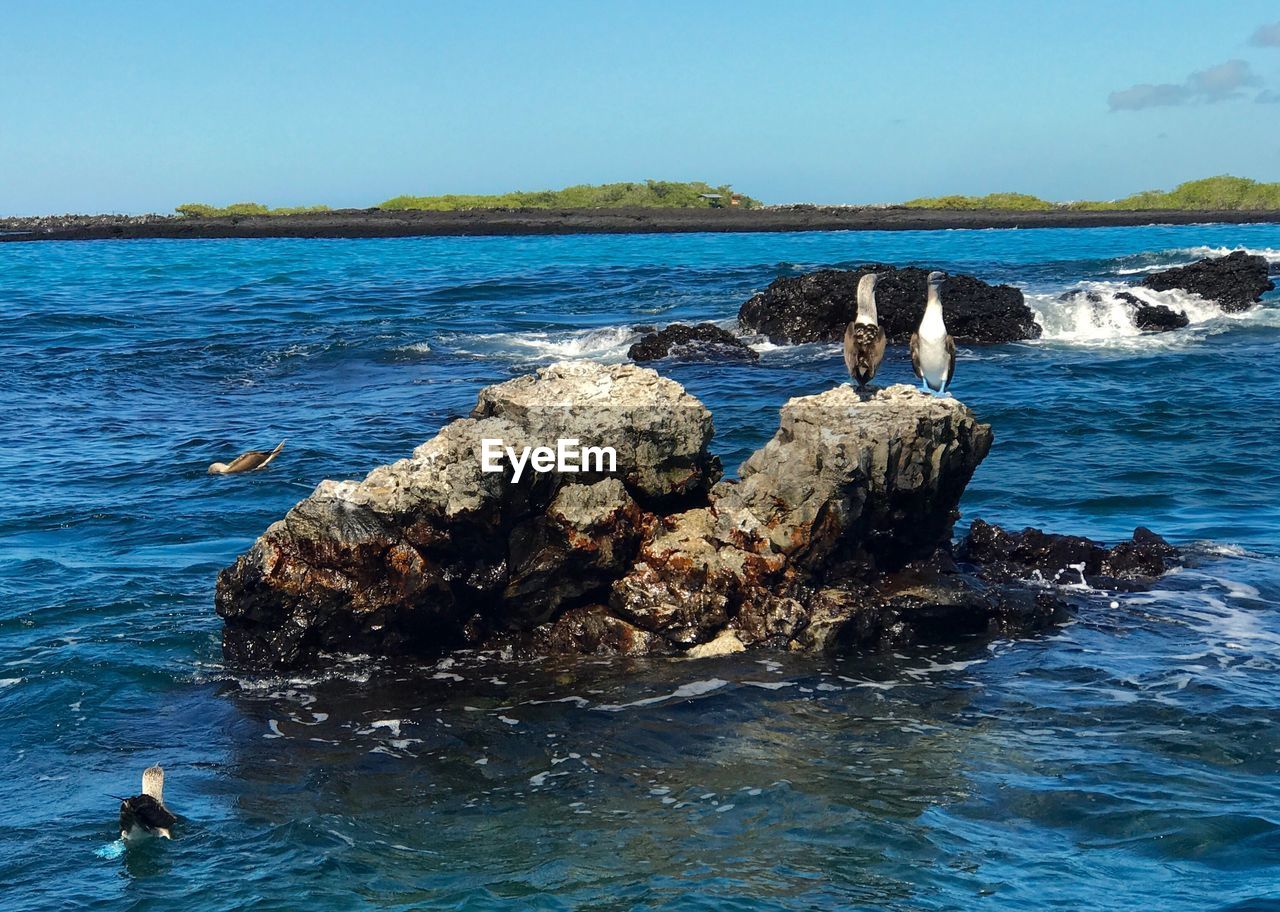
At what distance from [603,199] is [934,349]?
94357 mm

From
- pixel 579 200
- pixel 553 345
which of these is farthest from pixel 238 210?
pixel 553 345

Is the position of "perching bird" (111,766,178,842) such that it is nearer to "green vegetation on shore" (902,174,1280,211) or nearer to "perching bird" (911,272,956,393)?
"perching bird" (911,272,956,393)

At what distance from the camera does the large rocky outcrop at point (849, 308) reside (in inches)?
1168

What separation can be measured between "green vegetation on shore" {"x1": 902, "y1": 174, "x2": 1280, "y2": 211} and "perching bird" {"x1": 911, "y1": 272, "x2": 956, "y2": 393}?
83.0 m

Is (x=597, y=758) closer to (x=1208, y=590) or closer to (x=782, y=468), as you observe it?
(x=782, y=468)

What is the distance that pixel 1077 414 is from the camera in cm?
2212

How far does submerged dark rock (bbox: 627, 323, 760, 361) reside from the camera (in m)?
27.6

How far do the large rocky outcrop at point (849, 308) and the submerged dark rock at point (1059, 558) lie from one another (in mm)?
15830

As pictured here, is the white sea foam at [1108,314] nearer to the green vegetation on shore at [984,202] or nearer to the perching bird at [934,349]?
the perching bird at [934,349]

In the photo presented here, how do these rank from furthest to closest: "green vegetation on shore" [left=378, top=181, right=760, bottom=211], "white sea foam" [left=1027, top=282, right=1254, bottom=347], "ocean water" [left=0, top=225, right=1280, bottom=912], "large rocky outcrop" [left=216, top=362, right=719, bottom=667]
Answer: "green vegetation on shore" [left=378, top=181, right=760, bottom=211] → "white sea foam" [left=1027, top=282, right=1254, bottom=347] → "large rocky outcrop" [left=216, top=362, right=719, bottom=667] → "ocean water" [left=0, top=225, right=1280, bottom=912]

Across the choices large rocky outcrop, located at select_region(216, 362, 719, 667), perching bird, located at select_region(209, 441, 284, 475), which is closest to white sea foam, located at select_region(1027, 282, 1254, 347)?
perching bird, located at select_region(209, 441, 284, 475)

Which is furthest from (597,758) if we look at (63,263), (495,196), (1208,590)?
(495,196)

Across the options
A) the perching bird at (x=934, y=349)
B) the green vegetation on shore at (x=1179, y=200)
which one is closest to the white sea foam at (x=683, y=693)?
the perching bird at (x=934, y=349)

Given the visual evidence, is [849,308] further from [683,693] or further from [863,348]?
[683,693]
